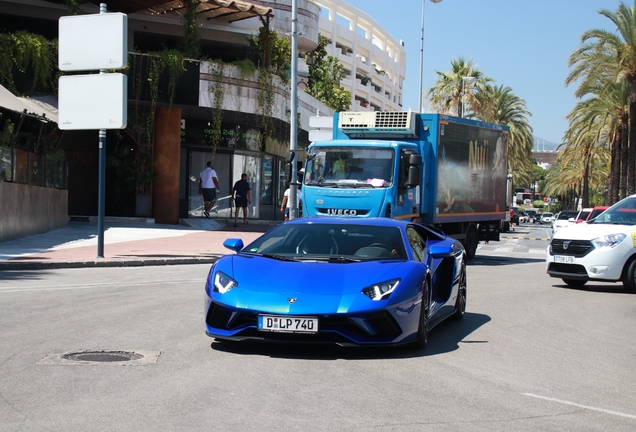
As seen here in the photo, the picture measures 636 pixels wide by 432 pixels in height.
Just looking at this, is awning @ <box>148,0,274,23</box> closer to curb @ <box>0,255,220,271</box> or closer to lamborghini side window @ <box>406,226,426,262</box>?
curb @ <box>0,255,220,271</box>

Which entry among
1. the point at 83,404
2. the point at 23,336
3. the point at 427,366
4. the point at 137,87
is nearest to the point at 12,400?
the point at 83,404

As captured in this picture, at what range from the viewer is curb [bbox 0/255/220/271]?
50.4 ft

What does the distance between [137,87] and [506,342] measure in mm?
21157

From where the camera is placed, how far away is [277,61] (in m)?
34.0

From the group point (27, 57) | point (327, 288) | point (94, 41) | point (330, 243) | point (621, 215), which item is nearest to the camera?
point (327, 288)

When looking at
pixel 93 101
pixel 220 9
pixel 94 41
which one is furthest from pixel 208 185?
pixel 94 41

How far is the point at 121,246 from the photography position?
20562 mm

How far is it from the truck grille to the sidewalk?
7302 millimetres

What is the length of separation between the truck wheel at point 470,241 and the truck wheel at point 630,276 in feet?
23.6

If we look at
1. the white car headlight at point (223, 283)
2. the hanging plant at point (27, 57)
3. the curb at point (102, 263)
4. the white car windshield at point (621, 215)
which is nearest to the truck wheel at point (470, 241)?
the white car windshield at point (621, 215)

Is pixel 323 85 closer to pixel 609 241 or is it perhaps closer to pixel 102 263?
pixel 102 263

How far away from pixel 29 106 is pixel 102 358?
17.5m

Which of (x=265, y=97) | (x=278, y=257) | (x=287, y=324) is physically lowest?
(x=287, y=324)

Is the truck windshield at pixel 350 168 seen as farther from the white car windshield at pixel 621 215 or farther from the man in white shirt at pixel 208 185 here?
the man in white shirt at pixel 208 185
